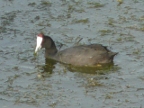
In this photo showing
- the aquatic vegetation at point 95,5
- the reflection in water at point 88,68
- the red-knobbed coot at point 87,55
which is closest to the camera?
the reflection in water at point 88,68

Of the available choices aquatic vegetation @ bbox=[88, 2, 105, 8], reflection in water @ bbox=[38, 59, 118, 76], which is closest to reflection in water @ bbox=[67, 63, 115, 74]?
reflection in water @ bbox=[38, 59, 118, 76]

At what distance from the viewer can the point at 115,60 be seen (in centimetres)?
1116

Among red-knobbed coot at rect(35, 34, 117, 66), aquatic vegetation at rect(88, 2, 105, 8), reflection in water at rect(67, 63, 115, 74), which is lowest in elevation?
reflection in water at rect(67, 63, 115, 74)

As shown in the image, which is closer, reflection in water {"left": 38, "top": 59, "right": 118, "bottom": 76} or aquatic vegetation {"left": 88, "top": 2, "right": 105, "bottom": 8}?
reflection in water {"left": 38, "top": 59, "right": 118, "bottom": 76}

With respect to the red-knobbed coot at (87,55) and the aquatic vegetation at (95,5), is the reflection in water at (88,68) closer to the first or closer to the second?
the red-knobbed coot at (87,55)

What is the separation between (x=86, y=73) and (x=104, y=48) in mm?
715

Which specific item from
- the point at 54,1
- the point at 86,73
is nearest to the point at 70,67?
the point at 86,73

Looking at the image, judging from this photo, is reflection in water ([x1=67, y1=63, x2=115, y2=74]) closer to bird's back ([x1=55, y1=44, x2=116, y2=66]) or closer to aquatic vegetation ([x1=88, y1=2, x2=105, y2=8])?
bird's back ([x1=55, y1=44, x2=116, y2=66])

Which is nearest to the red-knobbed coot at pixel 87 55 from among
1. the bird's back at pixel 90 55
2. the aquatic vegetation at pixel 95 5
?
the bird's back at pixel 90 55

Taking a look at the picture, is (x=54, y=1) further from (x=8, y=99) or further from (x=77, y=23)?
(x=8, y=99)

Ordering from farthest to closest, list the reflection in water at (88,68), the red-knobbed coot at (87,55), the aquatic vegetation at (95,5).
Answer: the aquatic vegetation at (95,5), the red-knobbed coot at (87,55), the reflection in water at (88,68)

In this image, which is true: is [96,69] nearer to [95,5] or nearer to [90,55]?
[90,55]

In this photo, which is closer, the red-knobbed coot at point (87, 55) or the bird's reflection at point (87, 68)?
the bird's reflection at point (87, 68)

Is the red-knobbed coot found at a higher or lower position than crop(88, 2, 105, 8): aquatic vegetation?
lower
